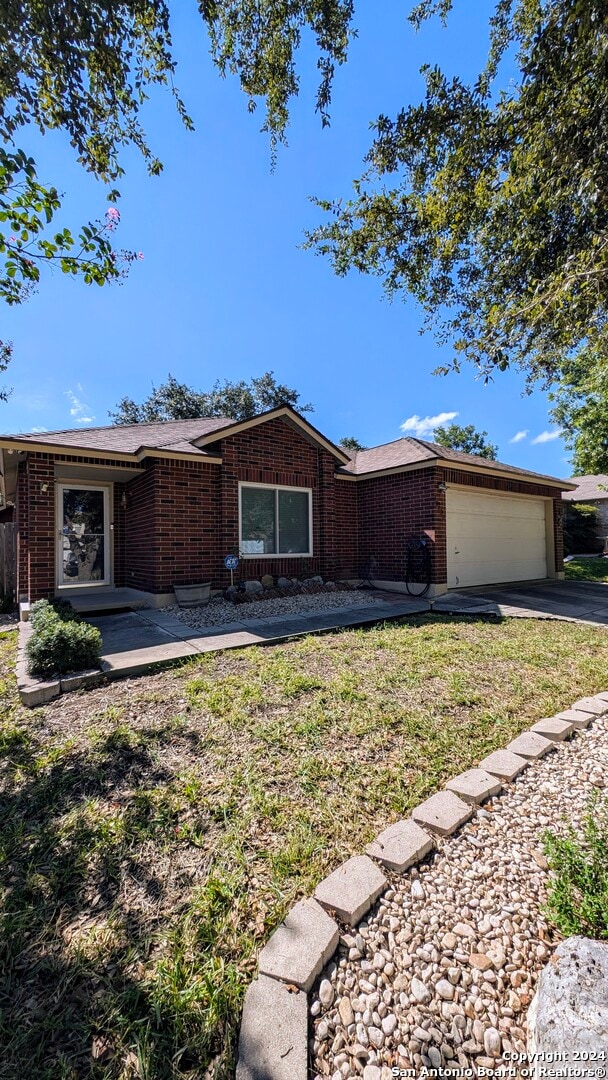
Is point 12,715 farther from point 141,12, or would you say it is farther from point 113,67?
point 141,12

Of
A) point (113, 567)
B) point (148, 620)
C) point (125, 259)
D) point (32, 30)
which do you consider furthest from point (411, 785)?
point (113, 567)

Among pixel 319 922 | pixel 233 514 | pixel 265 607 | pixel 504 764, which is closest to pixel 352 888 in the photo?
pixel 319 922

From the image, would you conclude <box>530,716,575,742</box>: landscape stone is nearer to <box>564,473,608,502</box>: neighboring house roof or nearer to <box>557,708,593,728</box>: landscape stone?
<box>557,708,593,728</box>: landscape stone

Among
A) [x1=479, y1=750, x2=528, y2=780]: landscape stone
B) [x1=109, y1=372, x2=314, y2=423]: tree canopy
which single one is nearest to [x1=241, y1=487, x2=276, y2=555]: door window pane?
[x1=479, y1=750, x2=528, y2=780]: landscape stone

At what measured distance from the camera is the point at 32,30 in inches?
132

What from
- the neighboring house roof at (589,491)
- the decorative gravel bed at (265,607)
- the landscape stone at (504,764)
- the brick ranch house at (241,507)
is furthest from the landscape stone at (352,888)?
the neighboring house roof at (589,491)

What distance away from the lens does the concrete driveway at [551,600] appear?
8.01 meters

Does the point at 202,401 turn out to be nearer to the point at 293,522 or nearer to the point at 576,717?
the point at 293,522

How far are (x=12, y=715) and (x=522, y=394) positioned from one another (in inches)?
343

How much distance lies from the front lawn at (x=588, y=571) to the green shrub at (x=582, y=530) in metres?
4.80

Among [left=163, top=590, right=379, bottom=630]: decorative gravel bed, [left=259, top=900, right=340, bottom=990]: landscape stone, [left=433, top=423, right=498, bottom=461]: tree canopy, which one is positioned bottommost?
[left=259, top=900, right=340, bottom=990]: landscape stone

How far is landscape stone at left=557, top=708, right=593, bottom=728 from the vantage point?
346cm

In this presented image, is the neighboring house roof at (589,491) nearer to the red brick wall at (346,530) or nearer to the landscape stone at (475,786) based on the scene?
the red brick wall at (346,530)

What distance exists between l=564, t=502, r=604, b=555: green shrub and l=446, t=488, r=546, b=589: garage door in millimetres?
11975
